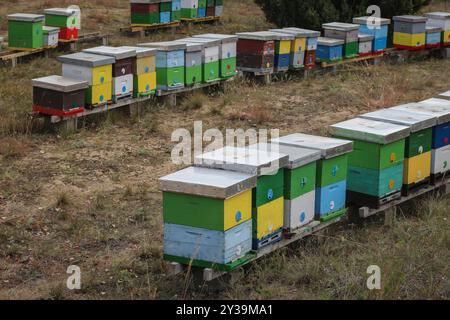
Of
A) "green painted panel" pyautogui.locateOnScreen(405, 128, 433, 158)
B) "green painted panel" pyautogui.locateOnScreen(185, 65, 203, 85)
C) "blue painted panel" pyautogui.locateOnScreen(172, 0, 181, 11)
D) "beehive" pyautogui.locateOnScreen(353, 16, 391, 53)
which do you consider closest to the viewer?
"green painted panel" pyautogui.locateOnScreen(405, 128, 433, 158)

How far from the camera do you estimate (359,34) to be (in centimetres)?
1473

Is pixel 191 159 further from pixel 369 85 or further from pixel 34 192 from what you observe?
pixel 369 85

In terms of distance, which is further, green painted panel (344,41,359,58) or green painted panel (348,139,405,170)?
green painted panel (344,41,359,58)

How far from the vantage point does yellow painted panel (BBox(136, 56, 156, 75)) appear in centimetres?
1066

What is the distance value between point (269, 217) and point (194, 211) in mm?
691

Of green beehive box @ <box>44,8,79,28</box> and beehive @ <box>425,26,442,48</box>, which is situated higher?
green beehive box @ <box>44,8,79,28</box>

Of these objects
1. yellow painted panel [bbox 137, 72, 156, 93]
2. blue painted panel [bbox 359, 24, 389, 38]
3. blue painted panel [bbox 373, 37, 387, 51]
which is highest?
blue painted panel [bbox 359, 24, 389, 38]

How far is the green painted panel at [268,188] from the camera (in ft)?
19.2

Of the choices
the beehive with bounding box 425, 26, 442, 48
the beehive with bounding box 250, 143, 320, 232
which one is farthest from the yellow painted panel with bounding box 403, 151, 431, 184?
the beehive with bounding box 425, 26, 442, 48

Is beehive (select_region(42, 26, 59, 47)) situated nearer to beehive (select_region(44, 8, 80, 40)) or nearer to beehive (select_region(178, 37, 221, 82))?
beehive (select_region(44, 8, 80, 40))

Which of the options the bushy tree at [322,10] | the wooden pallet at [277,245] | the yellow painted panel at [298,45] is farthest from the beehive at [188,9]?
the wooden pallet at [277,245]

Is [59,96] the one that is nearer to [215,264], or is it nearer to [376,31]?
[215,264]

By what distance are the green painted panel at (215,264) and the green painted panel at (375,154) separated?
163 centimetres

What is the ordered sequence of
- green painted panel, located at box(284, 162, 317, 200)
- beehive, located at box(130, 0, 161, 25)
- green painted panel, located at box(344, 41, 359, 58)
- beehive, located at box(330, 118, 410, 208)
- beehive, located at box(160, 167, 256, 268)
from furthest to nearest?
beehive, located at box(130, 0, 161, 25), green painted panel, located at box(344, 41, 359, 58), beehive, located at box(330, 118, 410, 208), green painted panel, located at box(284, 162, 317, 200), beehive, located at box(160, 167, 256, 268)
